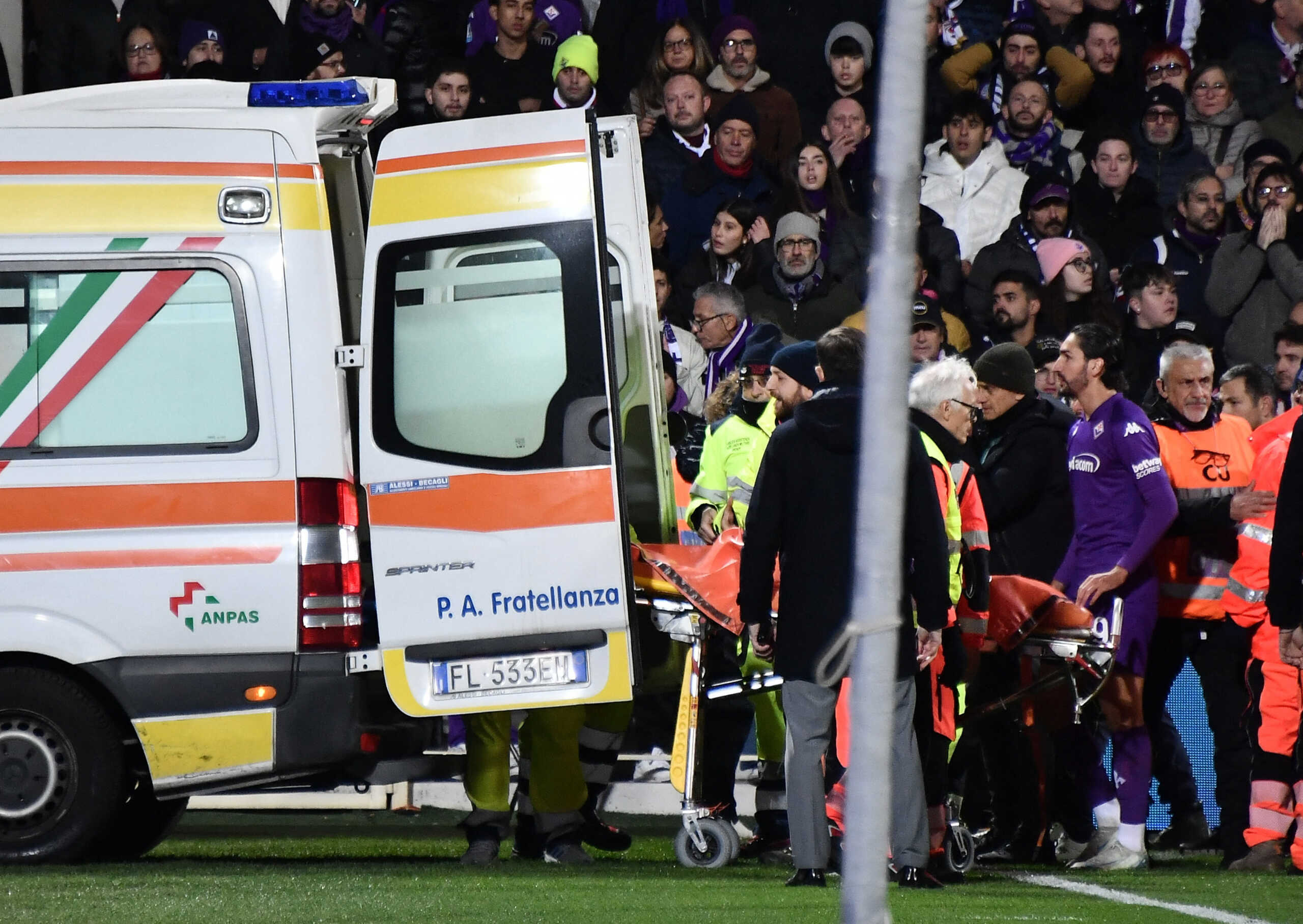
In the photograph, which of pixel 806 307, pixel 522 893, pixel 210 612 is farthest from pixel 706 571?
pixel 806 307

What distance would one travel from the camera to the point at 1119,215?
1084 cm

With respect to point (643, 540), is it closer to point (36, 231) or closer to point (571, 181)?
point (571, 181)

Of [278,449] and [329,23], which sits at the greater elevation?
[329,23]

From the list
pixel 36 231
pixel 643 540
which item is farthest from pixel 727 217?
pixel 36 231

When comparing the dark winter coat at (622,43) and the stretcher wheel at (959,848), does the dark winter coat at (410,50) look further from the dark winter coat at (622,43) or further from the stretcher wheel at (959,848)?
the stretcher wheel at (959,848)

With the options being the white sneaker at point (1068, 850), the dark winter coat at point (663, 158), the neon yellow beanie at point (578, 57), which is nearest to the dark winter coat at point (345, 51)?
the neon yellow beanie at point (578, 57)

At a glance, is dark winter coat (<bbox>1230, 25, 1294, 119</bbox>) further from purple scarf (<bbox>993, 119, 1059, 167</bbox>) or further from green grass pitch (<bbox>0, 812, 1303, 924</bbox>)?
green grass pitch (<bbox>0, 812, 1303, 924</bbox>)

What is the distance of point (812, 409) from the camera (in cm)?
586

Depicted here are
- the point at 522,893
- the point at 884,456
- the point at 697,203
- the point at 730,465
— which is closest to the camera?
the point at 884,456

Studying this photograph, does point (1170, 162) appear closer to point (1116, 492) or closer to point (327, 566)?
point (1116, 492)

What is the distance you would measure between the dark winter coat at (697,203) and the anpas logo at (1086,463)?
3.84 m

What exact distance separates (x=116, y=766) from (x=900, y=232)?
4.76m

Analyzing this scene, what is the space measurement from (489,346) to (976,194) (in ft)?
17.5

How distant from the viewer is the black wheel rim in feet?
20.1
